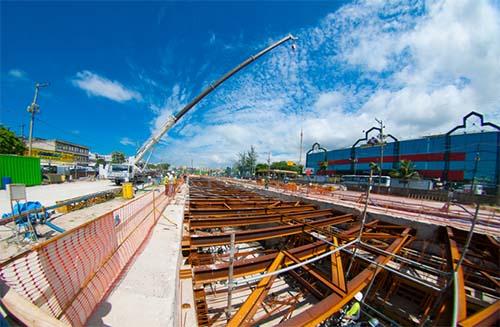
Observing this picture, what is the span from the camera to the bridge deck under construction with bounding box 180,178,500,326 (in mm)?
2672

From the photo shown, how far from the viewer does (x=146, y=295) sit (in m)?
2.74

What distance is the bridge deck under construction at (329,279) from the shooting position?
2672 millimetres

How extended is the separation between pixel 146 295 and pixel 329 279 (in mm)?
3497

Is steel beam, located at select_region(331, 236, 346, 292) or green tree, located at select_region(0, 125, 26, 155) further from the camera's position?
green tree, located at select_region(0, 125, 26, 155)

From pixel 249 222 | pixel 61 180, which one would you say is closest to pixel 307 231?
pixel 249 222

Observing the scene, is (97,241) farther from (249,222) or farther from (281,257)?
(249,222)

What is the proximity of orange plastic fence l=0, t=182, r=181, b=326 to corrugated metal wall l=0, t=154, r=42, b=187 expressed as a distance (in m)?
22.8

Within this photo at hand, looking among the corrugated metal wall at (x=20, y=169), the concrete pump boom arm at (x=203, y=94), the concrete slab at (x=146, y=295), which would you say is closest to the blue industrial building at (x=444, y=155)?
the concrete pump boom arm at (x=203, y=94)

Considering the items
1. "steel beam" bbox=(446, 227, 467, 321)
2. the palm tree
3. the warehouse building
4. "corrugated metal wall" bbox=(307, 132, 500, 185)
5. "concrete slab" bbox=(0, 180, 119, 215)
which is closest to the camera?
"steel beam" bbox=(446, 227, 467, 321)

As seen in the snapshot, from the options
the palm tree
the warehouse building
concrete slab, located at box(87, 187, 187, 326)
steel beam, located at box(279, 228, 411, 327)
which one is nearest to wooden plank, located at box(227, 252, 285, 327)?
steel beam, located at box(279, 228, 411, 327)

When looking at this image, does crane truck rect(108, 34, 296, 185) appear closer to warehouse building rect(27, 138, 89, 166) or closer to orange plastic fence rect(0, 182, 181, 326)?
orange plastic fence rect(0, 182, 181, 326)

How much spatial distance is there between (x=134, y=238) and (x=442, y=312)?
6310mm

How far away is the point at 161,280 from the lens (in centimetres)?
318

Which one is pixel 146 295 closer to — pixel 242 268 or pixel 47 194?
pixel 242 268
